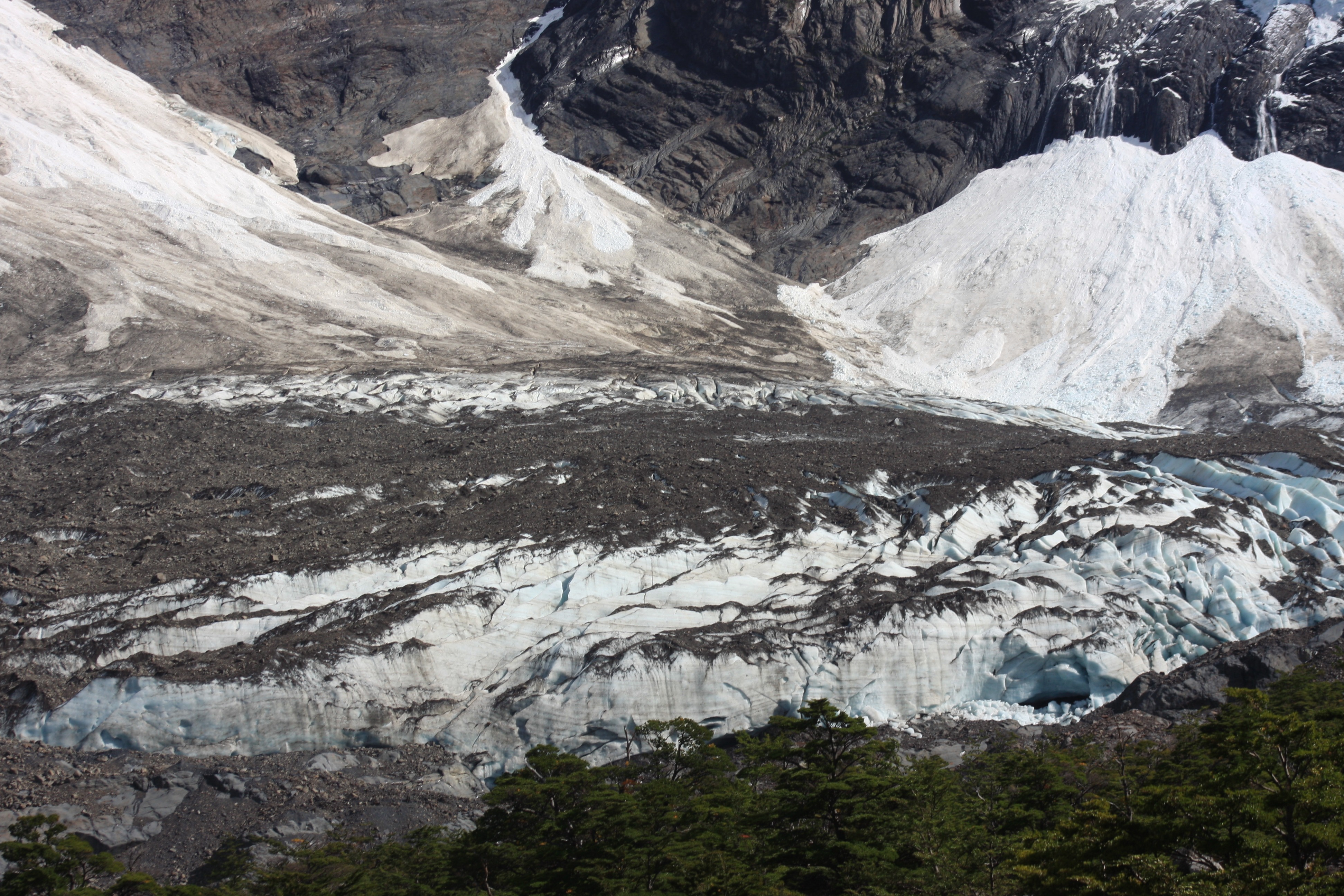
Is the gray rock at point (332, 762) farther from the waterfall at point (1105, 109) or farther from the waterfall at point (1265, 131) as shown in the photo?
the waterfall at point (1265, 131)

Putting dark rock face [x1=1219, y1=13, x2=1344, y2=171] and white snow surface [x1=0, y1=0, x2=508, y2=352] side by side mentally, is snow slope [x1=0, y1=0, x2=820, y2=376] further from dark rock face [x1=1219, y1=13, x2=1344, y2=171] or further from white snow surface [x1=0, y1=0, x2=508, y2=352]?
dark rock face [x1=1219, y1=13, x2=1344, y2=171]

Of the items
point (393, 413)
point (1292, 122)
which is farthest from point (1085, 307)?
point (393, 413)

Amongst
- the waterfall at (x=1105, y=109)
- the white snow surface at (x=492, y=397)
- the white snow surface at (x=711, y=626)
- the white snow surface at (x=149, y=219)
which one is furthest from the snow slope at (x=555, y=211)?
the white snow surface at (x=711, y=626)

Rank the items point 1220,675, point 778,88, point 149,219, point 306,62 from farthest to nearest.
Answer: point 306,62
point 778,88
point 149,219
point 1220,675

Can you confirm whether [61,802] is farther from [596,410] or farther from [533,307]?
[533,307]

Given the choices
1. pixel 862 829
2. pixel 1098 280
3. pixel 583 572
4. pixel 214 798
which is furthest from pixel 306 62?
pixel 862 829

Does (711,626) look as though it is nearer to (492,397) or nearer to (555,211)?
(492,397)
